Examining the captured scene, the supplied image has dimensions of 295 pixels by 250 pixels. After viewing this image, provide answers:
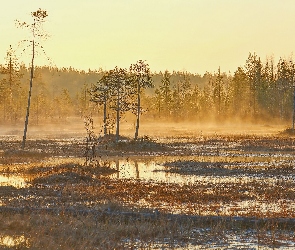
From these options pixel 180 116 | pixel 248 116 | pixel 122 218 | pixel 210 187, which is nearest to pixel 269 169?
pixel 210 187

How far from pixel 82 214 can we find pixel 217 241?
5.05 meters

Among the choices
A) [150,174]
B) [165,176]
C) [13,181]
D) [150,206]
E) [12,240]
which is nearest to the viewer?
[12,240]

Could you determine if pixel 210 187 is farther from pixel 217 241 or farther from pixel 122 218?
pixel 217 241

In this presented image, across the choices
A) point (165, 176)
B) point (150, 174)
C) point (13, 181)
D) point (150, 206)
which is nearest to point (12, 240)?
point (150, 206)

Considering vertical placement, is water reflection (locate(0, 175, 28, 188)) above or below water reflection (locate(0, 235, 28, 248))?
above

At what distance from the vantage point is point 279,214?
18.6m

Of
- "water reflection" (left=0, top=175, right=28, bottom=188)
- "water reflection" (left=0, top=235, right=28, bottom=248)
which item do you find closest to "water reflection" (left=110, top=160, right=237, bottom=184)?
"water reflection" (left=0, top=175, right=28, bottom=188)

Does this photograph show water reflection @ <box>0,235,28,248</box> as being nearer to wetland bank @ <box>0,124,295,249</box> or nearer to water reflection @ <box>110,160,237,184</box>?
wetland bank @ <box>0,124,295,249</box>

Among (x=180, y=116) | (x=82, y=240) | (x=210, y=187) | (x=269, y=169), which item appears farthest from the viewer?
(x=180, y=116)

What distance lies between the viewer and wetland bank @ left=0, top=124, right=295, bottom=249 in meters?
15.3

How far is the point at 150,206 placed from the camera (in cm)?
2064

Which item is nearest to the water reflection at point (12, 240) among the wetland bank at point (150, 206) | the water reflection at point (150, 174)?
the wetland bank at point (150, 206)

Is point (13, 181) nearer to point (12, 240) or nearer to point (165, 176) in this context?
point (165, 176)

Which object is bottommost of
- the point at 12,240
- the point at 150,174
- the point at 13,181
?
the point at 12,240
